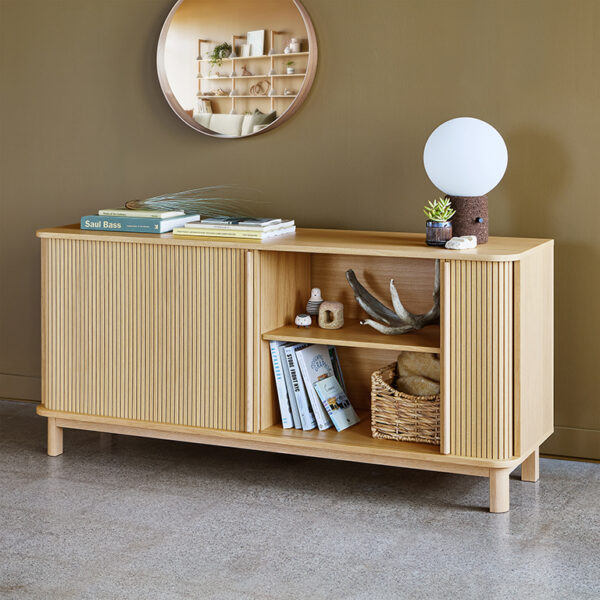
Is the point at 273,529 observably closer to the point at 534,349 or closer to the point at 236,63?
the point at 534,349

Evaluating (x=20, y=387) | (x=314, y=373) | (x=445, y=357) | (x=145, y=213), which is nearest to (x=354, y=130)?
(x=145, y=213)

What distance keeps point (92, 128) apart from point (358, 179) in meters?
1.16

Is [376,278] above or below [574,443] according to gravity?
above

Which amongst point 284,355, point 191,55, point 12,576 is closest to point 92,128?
point 191,55

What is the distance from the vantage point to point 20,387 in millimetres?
4285

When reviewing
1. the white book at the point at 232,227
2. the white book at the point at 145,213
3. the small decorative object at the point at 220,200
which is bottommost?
the white book at the point at 232,227

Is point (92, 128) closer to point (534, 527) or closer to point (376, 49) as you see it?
point (376, 49)

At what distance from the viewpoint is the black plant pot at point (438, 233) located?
303 centimetres

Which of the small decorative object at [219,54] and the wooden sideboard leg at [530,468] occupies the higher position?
the small decorative object at [219,54]

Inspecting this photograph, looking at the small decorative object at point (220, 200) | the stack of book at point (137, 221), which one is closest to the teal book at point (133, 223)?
the stack of book at point (137, 221)

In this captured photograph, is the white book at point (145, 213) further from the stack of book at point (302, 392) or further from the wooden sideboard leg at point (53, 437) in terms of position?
the wooden sideboard leg at point (53, 437)

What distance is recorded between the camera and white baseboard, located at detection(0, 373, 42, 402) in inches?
167

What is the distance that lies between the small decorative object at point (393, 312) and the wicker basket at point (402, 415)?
16 cm

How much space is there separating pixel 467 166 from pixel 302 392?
91 centimetres
